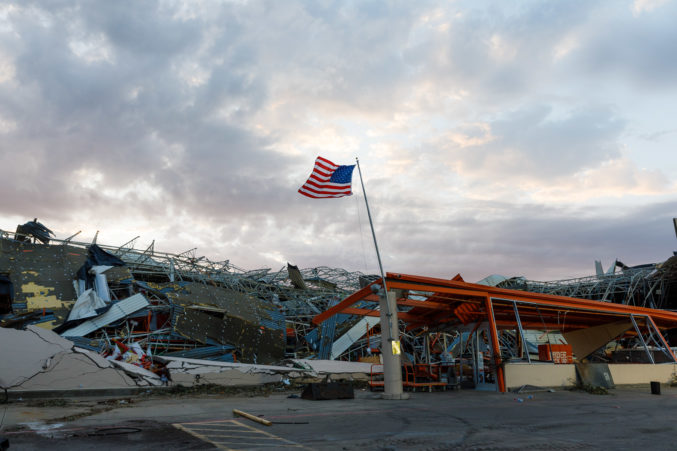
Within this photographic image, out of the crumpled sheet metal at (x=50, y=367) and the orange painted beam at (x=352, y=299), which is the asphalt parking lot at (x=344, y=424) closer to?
the crumpled sheet metal at (x=50, y=367)

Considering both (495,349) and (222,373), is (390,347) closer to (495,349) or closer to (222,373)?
(495,349)

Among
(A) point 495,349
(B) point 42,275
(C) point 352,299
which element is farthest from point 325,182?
(B) point 42,275

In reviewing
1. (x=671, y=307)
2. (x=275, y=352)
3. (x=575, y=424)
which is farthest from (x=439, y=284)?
(x=671, y=307)

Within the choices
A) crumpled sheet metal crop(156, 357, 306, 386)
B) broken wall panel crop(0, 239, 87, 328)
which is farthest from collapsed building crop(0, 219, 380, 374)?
crumpled sheet metal crop(156, 357, 306, 386)

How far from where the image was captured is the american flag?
60.6 ft

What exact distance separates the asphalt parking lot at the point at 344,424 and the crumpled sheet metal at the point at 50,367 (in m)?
1.61

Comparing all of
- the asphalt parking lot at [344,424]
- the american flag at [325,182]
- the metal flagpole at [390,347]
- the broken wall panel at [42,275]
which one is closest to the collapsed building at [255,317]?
the broken wall panel at [42,275]

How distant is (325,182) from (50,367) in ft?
40.4

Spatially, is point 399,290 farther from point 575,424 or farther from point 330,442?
point 330,442

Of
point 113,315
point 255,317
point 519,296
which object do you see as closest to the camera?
point 519,296

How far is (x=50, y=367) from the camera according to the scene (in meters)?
17.2

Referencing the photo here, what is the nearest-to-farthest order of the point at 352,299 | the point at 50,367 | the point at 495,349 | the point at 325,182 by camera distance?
1. the point at 50,367
2. the point at 325,182
3. the point at 352,299
4. the point at 495,349

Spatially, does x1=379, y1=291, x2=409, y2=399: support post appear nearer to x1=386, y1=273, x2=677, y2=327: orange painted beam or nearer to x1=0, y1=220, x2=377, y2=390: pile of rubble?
x1=386, y1=273, x2=677, y2=327: orange painted beam

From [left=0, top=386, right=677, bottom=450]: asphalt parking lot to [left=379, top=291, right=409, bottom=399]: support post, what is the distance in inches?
38.5
